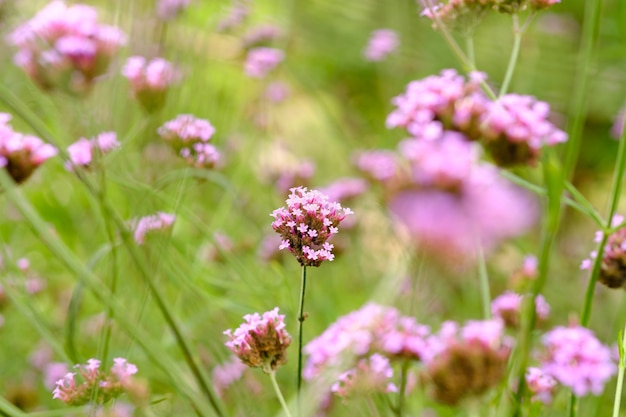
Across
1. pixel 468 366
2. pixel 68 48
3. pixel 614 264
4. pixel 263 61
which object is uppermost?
pixel 263 61

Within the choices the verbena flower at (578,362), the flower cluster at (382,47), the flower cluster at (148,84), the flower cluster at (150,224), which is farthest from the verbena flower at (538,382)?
the flower cluster at (382,47)

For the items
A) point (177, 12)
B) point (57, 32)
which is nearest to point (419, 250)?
point (57, 32)

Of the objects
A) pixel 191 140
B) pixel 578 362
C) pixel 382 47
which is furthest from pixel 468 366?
pixel 382 47

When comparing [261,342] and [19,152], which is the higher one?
[19,152]

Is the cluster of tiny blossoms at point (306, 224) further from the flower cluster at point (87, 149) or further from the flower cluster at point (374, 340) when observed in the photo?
the flower cluster at point (87, 149)

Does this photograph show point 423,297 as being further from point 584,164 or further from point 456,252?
point 584,164

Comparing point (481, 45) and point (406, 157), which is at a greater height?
point (481, 45)

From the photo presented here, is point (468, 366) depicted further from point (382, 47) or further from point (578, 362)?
point (382, 47)
